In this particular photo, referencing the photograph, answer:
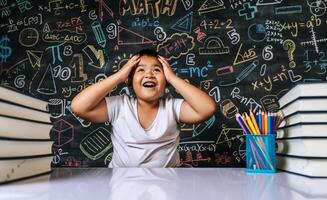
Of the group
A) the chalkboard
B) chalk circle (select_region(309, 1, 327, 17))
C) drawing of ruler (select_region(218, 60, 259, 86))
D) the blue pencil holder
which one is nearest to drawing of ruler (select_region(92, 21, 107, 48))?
the chalkboard

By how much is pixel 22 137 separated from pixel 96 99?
24.5 inches

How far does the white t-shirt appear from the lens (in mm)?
1289

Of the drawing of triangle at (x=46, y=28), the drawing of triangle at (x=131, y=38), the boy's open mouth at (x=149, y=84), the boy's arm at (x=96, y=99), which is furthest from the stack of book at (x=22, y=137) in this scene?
the drawing of triangle at (x=46, y=28)

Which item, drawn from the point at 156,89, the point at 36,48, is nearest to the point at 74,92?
the point at 36,48

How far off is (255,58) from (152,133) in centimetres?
113

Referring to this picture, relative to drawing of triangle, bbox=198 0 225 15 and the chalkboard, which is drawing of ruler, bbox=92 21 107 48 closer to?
the chalkboard

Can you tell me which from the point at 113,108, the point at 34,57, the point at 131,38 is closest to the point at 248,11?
the point at 131,38

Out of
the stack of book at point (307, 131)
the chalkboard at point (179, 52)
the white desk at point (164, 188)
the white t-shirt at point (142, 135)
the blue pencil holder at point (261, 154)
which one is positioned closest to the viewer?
the white desk at point (164, 188)

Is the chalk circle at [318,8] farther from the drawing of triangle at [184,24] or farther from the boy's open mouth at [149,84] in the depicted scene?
the boy's open mouth at [149,84]

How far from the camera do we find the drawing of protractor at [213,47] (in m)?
2.20

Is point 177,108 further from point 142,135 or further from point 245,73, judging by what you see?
point 245,73

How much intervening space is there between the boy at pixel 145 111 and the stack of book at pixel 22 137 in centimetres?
45

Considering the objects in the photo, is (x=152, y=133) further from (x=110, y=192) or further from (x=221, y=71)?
(x=221, y=71)

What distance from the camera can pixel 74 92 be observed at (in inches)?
87.1
